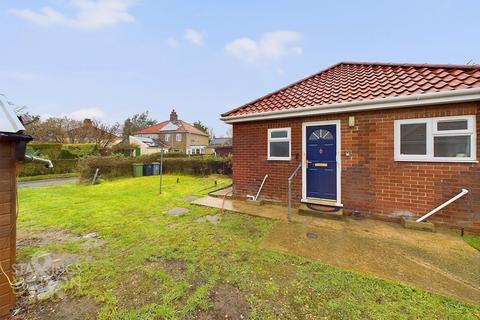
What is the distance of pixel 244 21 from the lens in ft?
40.0

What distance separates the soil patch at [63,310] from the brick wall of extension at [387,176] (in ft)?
16.6

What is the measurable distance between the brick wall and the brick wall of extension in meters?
5.59

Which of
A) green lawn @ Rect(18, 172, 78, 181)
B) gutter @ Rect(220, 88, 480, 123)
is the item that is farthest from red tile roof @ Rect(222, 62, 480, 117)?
green lawn @ Rect(18, 172, 78, 181)

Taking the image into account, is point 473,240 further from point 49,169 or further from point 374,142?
point 49,169

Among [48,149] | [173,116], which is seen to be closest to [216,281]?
[48,149]

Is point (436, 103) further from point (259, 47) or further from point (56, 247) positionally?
Answer: point (259, 47)

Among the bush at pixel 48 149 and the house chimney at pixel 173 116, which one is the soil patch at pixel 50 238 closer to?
the bush at pixel 48 149

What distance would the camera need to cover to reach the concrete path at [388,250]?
2.62m

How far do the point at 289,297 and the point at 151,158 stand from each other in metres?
15.6

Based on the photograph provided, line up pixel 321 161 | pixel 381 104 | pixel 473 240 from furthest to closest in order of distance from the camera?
pixel 321 161 < pixel 381 104 < pixel 473 240

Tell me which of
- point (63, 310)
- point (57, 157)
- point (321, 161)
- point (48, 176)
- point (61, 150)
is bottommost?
point (63, 310)

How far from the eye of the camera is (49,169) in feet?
54.1

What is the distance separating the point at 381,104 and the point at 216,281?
5335 millimetres

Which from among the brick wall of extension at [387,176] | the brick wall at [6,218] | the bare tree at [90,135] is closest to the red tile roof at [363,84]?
the brick wall of extension at [387,176]
